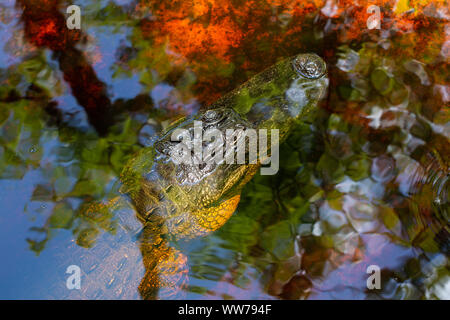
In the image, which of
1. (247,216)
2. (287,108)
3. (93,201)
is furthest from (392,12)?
(93,201)

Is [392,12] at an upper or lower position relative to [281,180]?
upper

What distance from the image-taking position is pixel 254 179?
262 cm

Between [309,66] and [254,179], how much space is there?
0.90m

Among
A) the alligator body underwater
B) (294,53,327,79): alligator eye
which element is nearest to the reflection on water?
the alligator body underwater

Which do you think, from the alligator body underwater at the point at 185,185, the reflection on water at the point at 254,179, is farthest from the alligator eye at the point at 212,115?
the reflection on water at the point at 254,179

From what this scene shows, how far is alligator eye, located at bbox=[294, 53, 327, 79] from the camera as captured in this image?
101 inches

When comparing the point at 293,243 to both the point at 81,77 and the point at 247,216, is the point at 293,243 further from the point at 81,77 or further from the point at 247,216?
the point at 81,77

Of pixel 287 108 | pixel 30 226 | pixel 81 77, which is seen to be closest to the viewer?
pixel 30 226

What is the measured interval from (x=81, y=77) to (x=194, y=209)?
1347 mm

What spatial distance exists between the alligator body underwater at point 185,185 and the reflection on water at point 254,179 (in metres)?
0.03

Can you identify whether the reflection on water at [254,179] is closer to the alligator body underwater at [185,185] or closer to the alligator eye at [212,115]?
the alligator body underwater at [185,185]

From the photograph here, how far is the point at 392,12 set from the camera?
2904 millimetres

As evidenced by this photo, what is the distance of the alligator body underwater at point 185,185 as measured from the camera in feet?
7.78

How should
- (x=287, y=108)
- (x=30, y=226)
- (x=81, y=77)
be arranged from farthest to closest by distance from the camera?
(x=81, y=77) < (x=287, y=108) < (x=30, y=226)
